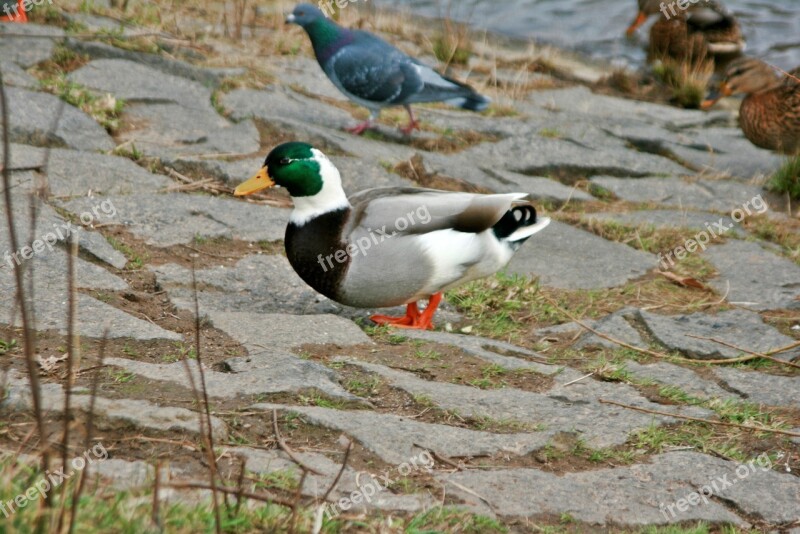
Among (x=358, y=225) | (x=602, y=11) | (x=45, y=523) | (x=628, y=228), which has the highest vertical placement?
(x=45, y=523)

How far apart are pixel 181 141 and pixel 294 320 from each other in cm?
194

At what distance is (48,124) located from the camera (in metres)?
4.93

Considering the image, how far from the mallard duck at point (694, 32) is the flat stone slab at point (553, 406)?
7267 millimetres

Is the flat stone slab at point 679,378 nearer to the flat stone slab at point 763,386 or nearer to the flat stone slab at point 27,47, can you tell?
the flat stone slab at point 763,386

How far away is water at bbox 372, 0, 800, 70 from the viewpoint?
11.4m

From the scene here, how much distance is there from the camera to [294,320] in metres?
3.88

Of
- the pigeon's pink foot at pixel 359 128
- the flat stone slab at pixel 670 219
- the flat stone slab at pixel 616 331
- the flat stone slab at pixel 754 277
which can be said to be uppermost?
the flat stone slab at pixel 616 331

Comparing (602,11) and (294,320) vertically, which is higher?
(294,320)

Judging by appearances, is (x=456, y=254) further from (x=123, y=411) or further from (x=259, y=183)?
(x=123, y=411)

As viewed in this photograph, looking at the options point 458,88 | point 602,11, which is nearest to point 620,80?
point 458,88

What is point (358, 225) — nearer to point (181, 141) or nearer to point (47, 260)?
point (47, 260)

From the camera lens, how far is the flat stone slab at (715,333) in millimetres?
4102

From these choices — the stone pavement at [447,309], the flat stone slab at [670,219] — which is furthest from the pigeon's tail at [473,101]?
the flat stone slab at [670,219]

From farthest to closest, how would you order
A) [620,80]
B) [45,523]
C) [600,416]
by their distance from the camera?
1. [620,80]
2. [600,416]
3. [45,523]
